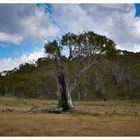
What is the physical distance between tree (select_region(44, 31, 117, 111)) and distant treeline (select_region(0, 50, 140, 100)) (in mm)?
19461

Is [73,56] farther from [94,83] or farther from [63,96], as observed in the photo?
[94,83]

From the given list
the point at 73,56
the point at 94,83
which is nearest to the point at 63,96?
the point at 73,56

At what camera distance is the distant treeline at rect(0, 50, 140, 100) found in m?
48.6

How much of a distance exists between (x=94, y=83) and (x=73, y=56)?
1091 inches

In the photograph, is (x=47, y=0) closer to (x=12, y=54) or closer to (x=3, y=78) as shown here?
(x=12, y=54)

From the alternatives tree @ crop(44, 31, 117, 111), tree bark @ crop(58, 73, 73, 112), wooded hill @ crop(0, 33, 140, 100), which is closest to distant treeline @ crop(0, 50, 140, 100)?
wooded hill @ crop(0, 33, 140, 100)

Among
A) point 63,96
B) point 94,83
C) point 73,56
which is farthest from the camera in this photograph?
point 94,83

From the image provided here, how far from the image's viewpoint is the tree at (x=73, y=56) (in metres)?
22.7

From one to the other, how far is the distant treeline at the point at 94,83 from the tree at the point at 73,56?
766 inches

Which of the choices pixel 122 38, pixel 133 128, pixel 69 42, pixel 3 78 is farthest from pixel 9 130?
pixel 3 78

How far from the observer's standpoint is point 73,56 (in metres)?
24.8

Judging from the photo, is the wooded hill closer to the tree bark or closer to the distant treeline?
the distant treeline

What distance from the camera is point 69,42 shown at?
25.8 metres

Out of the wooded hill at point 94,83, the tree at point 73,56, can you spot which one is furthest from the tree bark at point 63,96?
the wooded hill at point 94,83
